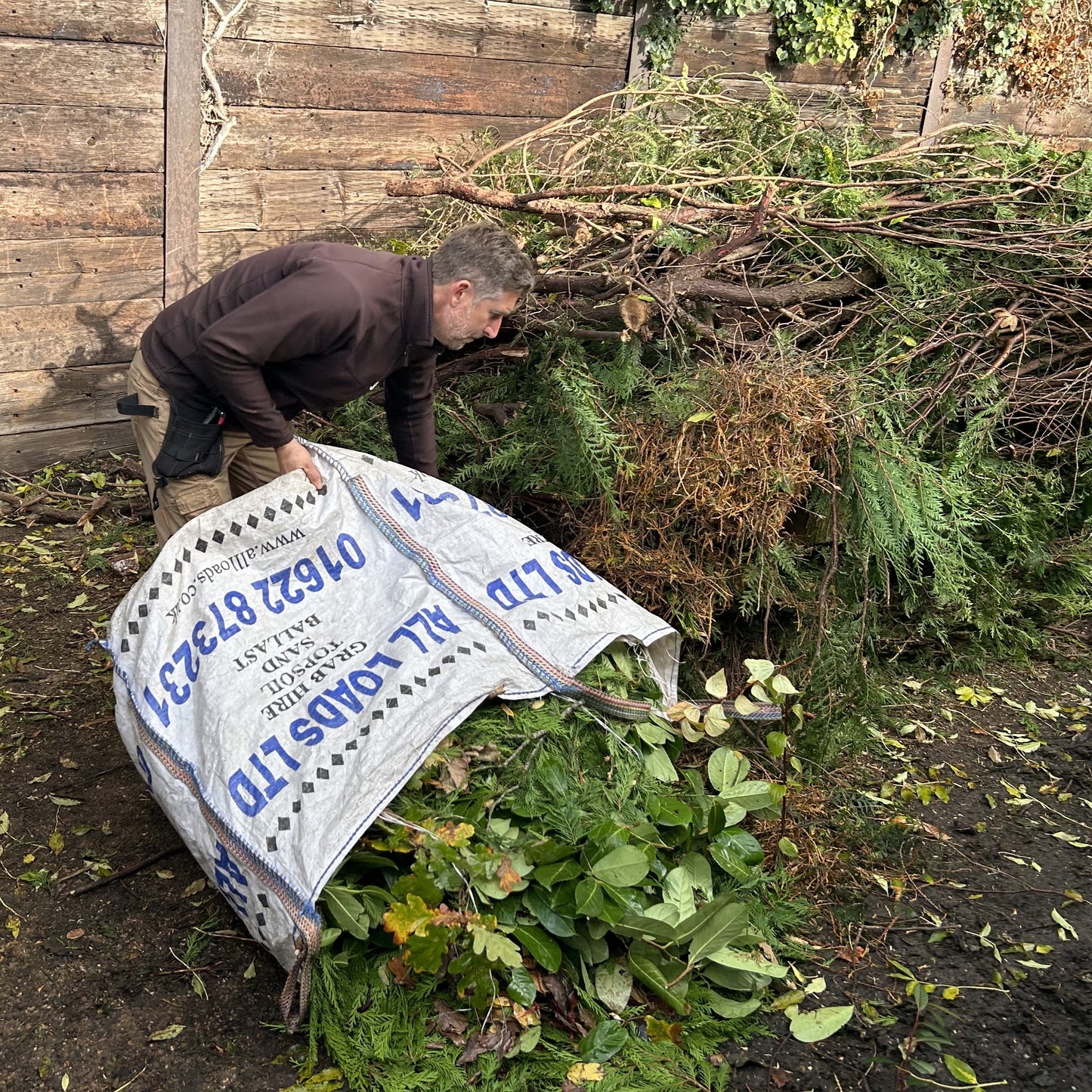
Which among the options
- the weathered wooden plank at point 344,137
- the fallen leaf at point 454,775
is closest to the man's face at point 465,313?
the fallen leaf at point 454,775

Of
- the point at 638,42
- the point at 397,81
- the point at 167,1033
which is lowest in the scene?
the point at 167,1033

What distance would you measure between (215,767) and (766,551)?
1766mm

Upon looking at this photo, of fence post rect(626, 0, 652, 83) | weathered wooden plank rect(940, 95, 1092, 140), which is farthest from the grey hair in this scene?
weathered wooden plank rect(940, 95, 1092, 140)

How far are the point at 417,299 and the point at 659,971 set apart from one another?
1.94m

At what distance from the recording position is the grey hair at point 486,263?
9.80ft

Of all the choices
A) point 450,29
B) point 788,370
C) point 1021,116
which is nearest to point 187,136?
point 450,29

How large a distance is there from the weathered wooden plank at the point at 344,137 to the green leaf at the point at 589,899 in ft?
12.8

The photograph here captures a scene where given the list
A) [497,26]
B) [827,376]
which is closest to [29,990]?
[827,376]

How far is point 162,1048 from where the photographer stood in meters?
2.31

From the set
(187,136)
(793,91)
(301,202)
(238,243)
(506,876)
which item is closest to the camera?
(506,876)

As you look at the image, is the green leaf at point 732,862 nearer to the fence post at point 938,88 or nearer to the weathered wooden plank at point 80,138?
the weathered wooden plank at point 80,138

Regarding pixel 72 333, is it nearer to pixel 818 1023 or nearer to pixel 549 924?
pixel 549 924

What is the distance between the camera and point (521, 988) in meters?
2.30

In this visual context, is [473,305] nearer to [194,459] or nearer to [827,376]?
[194,459]
